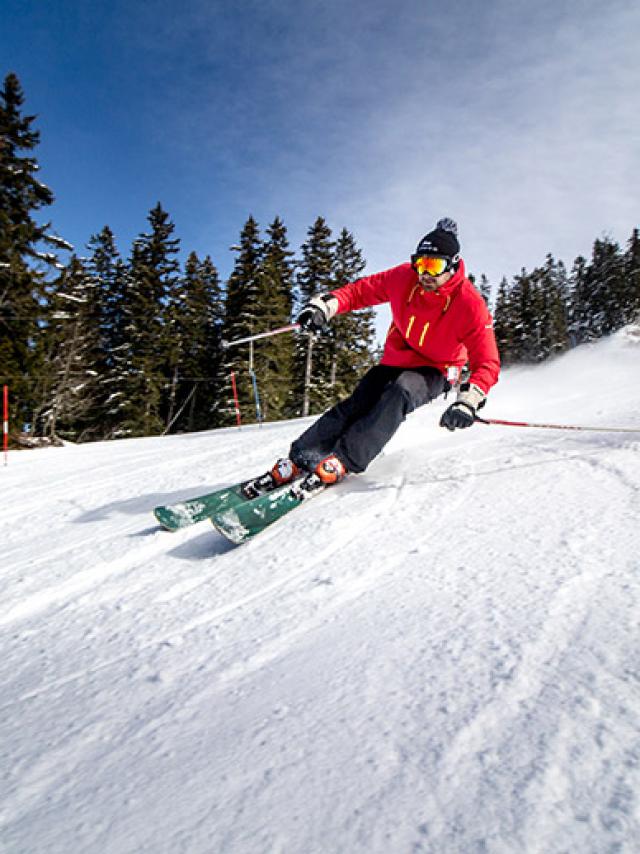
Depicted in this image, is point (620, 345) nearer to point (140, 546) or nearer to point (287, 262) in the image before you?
point (140, 546)

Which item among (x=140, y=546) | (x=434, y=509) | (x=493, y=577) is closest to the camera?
(x=493, y=577)

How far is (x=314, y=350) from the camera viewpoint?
24.5 metres

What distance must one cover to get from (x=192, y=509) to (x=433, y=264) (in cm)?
237

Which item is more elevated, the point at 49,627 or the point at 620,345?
the point at 620,345

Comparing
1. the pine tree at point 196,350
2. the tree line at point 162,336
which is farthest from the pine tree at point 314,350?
the pine tree at point 196,350

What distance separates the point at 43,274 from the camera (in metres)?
16.3

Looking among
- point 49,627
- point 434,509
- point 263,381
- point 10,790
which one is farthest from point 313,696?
point 263,381

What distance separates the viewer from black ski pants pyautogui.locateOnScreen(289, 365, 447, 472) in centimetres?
319

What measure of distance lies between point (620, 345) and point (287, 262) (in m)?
20.6

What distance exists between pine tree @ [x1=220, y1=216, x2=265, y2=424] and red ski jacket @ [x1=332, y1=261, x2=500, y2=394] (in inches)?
759

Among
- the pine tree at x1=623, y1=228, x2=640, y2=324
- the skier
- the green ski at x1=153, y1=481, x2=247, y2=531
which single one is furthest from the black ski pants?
the pine tree at x1=623, y1=228, x2=640, y2=324

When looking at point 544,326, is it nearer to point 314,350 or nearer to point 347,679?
point 314,350

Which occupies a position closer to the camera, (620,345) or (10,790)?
(10,790)

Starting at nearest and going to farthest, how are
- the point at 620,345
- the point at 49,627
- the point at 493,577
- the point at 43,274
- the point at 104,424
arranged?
the point at 493,577 → the point at 49,627 → the point at 620,345 → the point at 43,274 → the point at 104,424
